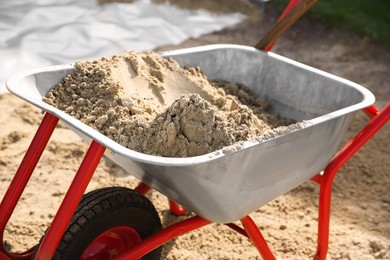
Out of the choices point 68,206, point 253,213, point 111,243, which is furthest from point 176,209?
point 68,206

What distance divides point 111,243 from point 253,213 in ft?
3.14

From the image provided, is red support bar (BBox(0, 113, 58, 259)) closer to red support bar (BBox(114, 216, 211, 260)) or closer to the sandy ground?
red support bar (BBox(114, 216, 211, 260))

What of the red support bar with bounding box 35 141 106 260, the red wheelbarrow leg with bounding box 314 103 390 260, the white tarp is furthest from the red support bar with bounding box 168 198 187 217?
the white tarp

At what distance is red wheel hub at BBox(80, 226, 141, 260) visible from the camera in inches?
65.0

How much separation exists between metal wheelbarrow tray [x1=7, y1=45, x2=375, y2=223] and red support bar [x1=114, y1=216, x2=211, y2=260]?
60 millimetres

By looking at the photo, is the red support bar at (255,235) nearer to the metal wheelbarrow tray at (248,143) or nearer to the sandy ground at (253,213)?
the metal wheelbarrow tray at (248,143)

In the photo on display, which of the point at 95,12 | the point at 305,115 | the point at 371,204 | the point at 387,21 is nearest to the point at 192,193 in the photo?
the point at 305,115

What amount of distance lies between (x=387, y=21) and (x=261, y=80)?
294 centimetres

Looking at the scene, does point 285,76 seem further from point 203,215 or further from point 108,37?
point 108,37

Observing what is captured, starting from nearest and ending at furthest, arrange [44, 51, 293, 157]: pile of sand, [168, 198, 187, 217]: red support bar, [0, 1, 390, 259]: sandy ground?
1. [44, 51, 293, 157]: pile of sand
2. [0, 1, 390, 259]: sandy ground
3. [168, 198, 187, 217]: red support bar

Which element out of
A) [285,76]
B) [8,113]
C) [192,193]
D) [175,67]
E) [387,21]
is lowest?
[8,113]

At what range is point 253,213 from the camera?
252cm

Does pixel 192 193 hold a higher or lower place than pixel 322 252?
higher

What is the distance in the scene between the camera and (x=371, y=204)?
2643 mm
